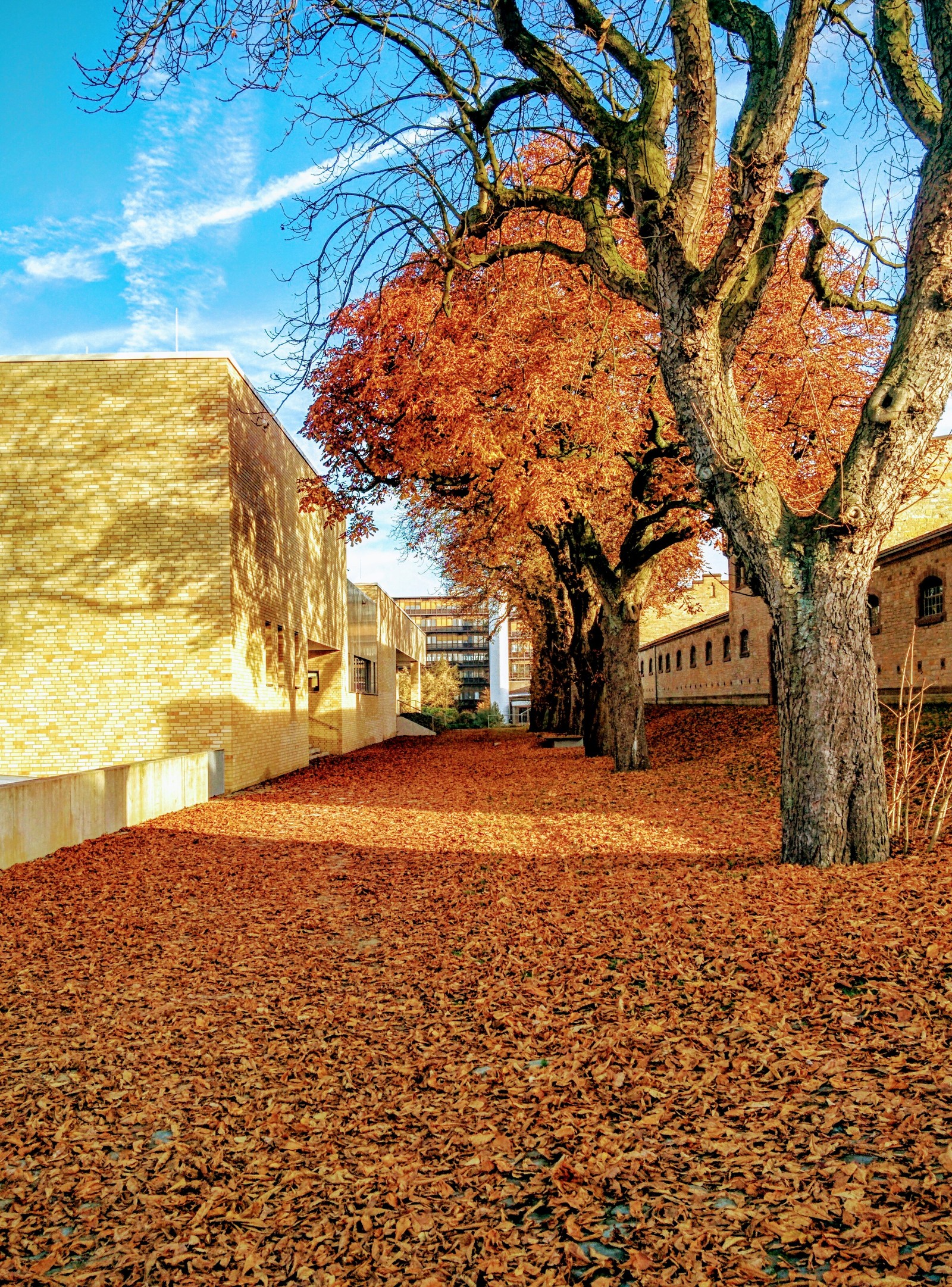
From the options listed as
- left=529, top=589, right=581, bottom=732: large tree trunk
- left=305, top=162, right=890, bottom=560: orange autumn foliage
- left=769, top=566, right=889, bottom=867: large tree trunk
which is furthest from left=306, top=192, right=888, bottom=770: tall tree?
left=529, top=589, right=581, bottom=732: large tree trunk

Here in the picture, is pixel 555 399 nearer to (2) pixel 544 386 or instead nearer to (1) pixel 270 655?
(2) pixel 544 386

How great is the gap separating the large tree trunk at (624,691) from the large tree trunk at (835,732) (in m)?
8.85

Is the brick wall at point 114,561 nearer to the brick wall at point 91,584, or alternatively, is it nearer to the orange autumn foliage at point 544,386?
the brick wall at point 91,584

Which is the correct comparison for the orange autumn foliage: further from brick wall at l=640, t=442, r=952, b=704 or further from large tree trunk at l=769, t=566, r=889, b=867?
large tree trunk at l=769, t=566, r=889, b=867

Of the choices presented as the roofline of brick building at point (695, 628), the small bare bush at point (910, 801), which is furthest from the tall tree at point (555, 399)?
the roofline of brick building at point (695, 628)

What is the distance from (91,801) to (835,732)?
803 cm

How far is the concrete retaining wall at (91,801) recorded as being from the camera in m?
8.41

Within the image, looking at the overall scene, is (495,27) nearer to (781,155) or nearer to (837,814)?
(781,155)

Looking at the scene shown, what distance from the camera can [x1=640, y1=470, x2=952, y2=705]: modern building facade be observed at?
54.6ft

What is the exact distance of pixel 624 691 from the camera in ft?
49.4

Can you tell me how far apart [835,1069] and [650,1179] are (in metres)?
0.96

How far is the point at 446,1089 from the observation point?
3445 mm

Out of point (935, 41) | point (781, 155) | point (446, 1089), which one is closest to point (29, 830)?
point (446, 1089)

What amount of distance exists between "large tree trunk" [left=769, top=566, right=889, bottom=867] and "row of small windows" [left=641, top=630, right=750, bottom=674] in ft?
88.0
